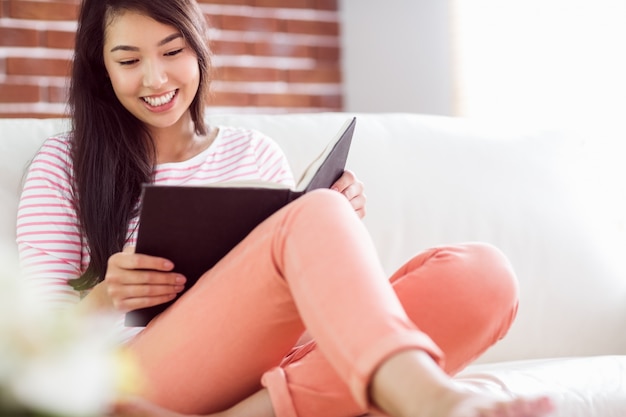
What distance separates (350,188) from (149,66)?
0.43 meters

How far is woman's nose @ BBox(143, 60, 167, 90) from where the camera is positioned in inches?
58.5

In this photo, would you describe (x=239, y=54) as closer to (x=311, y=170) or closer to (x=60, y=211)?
(x=60, y=211)

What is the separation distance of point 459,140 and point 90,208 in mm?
886

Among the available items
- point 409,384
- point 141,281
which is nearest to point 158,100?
point 141,281

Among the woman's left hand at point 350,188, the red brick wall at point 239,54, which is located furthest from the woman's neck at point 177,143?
the red brick wall at point 239,54

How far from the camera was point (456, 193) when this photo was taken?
188 centimetres

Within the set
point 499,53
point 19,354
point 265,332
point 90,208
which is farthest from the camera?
point 499,53

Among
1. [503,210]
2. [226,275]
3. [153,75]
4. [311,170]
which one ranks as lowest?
[503,210]

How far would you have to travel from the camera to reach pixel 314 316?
2.98 feet

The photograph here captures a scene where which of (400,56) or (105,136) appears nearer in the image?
(105,136)

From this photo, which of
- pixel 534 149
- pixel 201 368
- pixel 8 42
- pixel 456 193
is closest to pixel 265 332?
pixel 201 368

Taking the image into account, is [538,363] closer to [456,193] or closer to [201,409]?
[456,193]

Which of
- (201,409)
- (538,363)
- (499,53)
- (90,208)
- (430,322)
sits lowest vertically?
(538,363)

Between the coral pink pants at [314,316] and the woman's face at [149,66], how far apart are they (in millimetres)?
517
